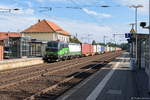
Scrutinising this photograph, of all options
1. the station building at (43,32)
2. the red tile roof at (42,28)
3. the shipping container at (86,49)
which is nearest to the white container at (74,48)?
the shipping container at (86,49)

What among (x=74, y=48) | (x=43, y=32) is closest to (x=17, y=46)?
(x=74, y=48)

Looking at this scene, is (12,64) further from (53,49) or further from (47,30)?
(47,30)

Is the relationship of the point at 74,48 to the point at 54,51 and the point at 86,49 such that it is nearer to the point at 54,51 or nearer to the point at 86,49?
the point at 54,51

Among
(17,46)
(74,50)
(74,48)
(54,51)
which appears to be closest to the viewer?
(17,46)

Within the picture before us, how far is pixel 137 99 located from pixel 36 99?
3.79m

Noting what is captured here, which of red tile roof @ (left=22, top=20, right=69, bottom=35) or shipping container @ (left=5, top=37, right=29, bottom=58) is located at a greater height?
red tile roof @ (left=22, top=20, right=69, bottom=35)

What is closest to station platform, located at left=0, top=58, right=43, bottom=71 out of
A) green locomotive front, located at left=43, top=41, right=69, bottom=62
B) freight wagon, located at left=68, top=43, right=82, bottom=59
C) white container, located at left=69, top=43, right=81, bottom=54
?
green locomotive front, located at left=43, top=41, right=69, bottom=62

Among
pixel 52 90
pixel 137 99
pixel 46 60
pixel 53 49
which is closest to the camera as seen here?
pixel 137 99

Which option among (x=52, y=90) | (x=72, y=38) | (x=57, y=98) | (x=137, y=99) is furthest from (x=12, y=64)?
A: (x=72, y=38)

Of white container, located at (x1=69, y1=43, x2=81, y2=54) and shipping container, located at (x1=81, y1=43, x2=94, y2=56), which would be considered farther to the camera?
shipping container, located at (x1=81, y1=43, x2=94, y2=56)

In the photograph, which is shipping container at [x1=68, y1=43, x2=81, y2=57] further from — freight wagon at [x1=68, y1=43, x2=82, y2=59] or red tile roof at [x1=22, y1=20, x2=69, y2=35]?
red tile roof at [x1=22, y1=20, x2=69, y2=35]

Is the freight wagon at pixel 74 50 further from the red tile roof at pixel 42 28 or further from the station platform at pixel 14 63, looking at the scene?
the red tile roof at pixel 42 28

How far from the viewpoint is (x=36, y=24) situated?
10075 centimetres

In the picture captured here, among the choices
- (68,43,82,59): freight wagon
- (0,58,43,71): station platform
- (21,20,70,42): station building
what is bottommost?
(0,58,43,71): station platform
